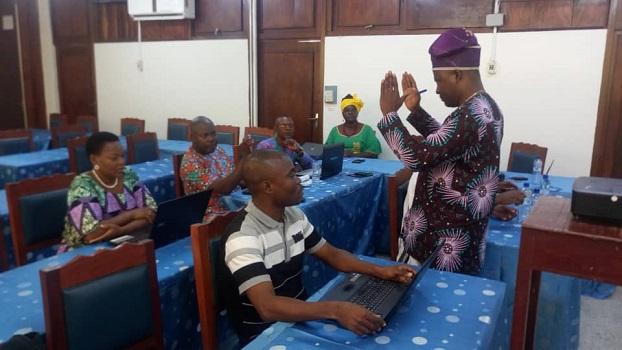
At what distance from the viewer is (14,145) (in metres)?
4.59

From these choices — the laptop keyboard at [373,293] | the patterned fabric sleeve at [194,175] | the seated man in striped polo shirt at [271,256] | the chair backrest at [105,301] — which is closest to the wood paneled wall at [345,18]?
the patterned fabric sleeve at [194,175]

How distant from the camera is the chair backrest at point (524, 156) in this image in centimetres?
383

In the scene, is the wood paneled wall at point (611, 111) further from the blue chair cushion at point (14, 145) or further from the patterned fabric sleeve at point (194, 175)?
the blue chair cushion at point (14, 145)

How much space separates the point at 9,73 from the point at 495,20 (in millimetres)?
6343

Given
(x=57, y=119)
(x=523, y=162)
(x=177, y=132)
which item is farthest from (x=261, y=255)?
(x=57, y=119)

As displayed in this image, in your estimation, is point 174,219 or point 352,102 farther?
point 352,102

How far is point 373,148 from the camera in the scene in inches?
185

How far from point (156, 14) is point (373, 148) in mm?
3111

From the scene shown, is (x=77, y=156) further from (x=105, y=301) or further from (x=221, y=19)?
(x=105, y=301)

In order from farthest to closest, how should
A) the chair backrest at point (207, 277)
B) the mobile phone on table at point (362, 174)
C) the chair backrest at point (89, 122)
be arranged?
the chair backrest at point (89, 122) → the mobile phone on table at point (362, 174) → the chair backrest at point (207, 277)

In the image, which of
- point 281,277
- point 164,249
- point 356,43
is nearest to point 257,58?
point 356,43

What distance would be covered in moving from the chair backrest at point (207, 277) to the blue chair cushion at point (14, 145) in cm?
380

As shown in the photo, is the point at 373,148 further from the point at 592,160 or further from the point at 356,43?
the point at 592,160

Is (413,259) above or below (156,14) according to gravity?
below
